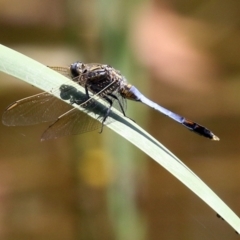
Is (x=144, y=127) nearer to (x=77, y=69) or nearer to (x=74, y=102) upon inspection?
(x=77, y=69)

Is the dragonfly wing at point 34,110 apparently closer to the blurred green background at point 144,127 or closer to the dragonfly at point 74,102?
the dragonfly at point 74,102

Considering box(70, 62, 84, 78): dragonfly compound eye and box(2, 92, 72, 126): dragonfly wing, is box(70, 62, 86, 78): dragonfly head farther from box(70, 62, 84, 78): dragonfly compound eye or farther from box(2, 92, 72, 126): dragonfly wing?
box(2, 92, 72, 126): dragonfly wing

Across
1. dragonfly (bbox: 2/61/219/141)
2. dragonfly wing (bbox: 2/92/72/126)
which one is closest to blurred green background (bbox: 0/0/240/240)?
dragonfly (bbox: 2/61/219/141)

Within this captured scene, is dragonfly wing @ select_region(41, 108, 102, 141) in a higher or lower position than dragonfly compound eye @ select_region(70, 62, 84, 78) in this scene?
lower

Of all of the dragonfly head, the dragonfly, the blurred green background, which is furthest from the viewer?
A: the blurred green background

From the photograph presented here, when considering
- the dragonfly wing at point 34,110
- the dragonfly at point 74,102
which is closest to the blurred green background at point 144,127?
the dragonfly at point 74,102

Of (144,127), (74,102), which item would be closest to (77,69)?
(74,102)
